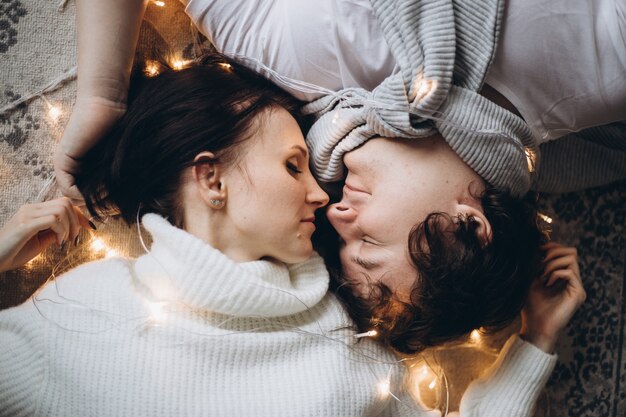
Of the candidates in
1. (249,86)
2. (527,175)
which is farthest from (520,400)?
(249,86)

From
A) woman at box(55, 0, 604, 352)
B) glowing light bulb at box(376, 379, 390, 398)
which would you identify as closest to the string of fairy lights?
glowing light bulb at box(376, 379, 390, 398)

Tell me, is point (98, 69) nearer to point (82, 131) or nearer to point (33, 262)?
point (82, 131)

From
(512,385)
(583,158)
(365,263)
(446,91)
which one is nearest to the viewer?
(446,91)

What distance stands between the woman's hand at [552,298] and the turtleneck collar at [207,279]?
560mm

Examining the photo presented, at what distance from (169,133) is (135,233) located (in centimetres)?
36

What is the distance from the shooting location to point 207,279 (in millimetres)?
1002

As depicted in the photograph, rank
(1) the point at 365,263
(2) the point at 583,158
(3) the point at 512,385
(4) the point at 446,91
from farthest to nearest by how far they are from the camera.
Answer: (2) the point at 583,158 → (3) the point at 512,385 → (1) the point at 365,263 → (4) the point at 446,91

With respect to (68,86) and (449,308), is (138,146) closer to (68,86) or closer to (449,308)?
(68,86)

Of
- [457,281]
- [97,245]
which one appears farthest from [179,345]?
[457,281]

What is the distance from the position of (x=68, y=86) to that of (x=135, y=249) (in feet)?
1.42

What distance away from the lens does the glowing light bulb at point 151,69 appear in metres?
1.18

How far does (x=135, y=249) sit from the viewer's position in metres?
1.27

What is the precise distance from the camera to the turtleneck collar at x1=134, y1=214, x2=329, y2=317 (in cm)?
100

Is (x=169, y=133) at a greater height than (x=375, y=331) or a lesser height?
greater
